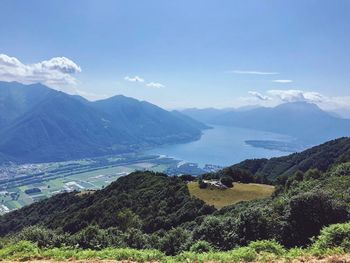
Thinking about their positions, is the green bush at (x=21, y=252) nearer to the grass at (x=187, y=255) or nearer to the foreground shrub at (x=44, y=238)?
the grass at (x=187, y=255)

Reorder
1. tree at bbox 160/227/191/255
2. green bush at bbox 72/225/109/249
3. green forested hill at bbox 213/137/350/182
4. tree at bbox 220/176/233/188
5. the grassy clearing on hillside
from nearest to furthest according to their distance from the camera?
1. green bush at bbox 72/225/109/249
2. tree at bbox 160/227/191/255
3. the grassy clearing on hillside
4. tree at bbox 220/176/233/188
5. green forested hill at bbox 213/137/350/182

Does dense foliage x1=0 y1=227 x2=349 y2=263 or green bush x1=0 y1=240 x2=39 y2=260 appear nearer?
dense foliage x1=0 y1=227 x2=349 y2=263

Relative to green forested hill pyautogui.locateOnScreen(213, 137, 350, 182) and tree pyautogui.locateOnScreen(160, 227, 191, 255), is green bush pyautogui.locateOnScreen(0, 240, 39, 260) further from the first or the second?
green forested hill pyautogui.locateOnScreen(213, 137, 350, 182)

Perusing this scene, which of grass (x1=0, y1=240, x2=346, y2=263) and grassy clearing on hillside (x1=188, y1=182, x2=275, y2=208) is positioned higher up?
grass (x1=0, y1=240, x2=346, y2=263)

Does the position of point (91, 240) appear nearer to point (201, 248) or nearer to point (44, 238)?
point (44, 238)

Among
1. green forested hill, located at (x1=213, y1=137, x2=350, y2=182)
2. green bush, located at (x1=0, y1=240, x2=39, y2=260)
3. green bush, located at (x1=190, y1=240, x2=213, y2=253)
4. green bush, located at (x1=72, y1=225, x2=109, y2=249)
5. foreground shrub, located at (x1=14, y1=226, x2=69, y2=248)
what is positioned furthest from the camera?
green forested hill, located at (x1=213, y1=137, x2=350, y2=182)

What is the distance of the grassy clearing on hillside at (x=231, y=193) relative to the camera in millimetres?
56388

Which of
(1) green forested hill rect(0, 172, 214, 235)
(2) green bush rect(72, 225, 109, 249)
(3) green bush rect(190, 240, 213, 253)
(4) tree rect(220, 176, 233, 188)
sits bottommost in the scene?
(1) green forested hill rect(0, 172, 214, 235)

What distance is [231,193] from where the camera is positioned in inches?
2386

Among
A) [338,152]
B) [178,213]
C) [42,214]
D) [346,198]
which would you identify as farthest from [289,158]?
[346,198]

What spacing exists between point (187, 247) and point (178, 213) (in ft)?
110

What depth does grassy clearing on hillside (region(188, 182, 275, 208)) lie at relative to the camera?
56388 mm

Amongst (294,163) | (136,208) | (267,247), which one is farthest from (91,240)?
(294,163)

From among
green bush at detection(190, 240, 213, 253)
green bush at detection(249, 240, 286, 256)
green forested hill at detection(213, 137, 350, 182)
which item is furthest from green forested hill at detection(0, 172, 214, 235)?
green bush at detection(249, 240, 286, 256)
